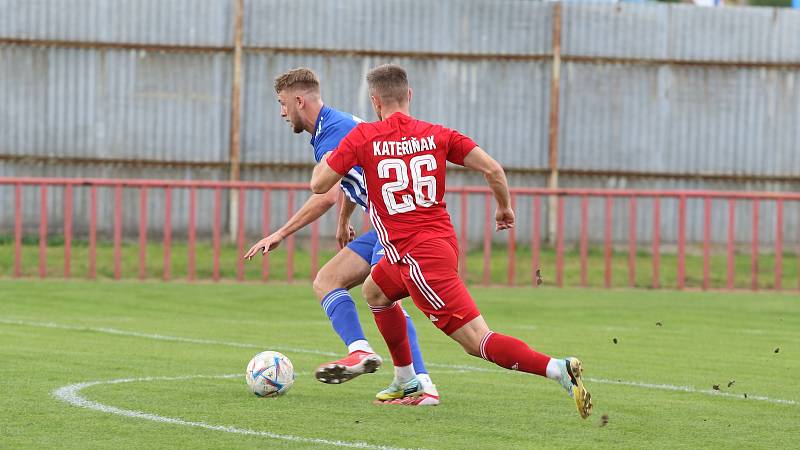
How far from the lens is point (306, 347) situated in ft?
38.4

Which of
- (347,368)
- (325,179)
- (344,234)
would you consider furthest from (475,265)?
(325,179)

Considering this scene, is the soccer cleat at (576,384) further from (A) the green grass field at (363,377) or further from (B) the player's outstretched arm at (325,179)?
(B) the player's outstretched arm at (325,179)

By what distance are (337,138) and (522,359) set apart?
1960 millimetres

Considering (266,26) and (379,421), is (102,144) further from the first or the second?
(379,421)

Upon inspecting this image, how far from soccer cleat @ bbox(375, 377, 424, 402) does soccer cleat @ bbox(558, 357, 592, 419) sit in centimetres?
151

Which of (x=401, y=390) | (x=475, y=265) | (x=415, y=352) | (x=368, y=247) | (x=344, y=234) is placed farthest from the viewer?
(x=475, y=265)

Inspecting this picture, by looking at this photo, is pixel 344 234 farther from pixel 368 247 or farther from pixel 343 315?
pixel 343 315

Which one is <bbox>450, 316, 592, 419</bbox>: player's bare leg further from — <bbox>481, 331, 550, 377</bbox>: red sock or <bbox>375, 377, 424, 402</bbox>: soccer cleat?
<bbox>375, 377, 424, 402</bbox>: soccer cleat

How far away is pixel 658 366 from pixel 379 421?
4050 millimetres

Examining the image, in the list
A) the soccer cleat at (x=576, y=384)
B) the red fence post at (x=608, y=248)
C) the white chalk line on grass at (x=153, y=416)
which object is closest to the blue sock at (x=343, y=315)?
the white chalk line on grass at (x=153, y=416)

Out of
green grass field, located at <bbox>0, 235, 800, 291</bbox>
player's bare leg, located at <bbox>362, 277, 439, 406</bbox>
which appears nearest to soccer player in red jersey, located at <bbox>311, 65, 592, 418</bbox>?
player's bare leg, located at <bbox>362, 277, 439, 406</bbox>

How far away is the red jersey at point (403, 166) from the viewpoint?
23.9 feet

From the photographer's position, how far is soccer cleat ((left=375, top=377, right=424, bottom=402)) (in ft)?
26.9

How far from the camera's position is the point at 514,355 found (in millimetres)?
7070
